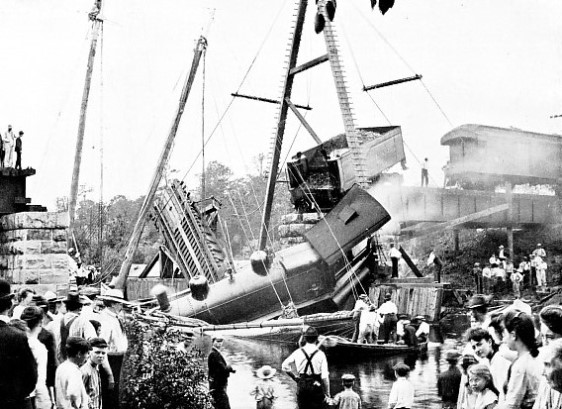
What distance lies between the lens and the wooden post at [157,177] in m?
20.1

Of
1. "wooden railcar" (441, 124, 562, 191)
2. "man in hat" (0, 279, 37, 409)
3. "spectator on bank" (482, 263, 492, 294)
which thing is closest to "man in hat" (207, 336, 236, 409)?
"man in hat" (0, 279, 37, 409)

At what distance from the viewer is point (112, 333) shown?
28.1 ft

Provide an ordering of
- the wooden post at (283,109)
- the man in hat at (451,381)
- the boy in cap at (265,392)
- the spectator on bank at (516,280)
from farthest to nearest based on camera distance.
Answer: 1. the spectator on bank at (516,280)
2. the wooden post at (283,109)
3. the man in hat at (451,381)
4. the boy in cap at (265,392)

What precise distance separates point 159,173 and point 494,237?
841 inches

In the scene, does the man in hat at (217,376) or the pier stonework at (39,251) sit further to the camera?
the pier stonework at (39,251)

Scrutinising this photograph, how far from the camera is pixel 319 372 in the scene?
8.12 meters

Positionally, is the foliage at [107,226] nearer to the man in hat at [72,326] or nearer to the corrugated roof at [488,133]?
the corrugated roof at [488,133]

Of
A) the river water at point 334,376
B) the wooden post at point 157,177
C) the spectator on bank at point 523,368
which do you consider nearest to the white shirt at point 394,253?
the river water at point 334,376

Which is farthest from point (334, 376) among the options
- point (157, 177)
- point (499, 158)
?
point (499, 158)

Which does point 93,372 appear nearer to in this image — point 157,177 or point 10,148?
point 10,148

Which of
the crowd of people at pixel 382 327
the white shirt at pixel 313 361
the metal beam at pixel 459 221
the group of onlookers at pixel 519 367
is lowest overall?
the crowd of people at pixel 382 327

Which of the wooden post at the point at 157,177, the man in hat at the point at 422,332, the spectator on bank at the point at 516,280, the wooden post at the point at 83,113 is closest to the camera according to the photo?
the man in hat at the point at 422,332

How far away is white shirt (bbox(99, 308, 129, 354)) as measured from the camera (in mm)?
8459

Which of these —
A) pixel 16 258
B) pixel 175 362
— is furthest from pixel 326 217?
pixel 175 362
